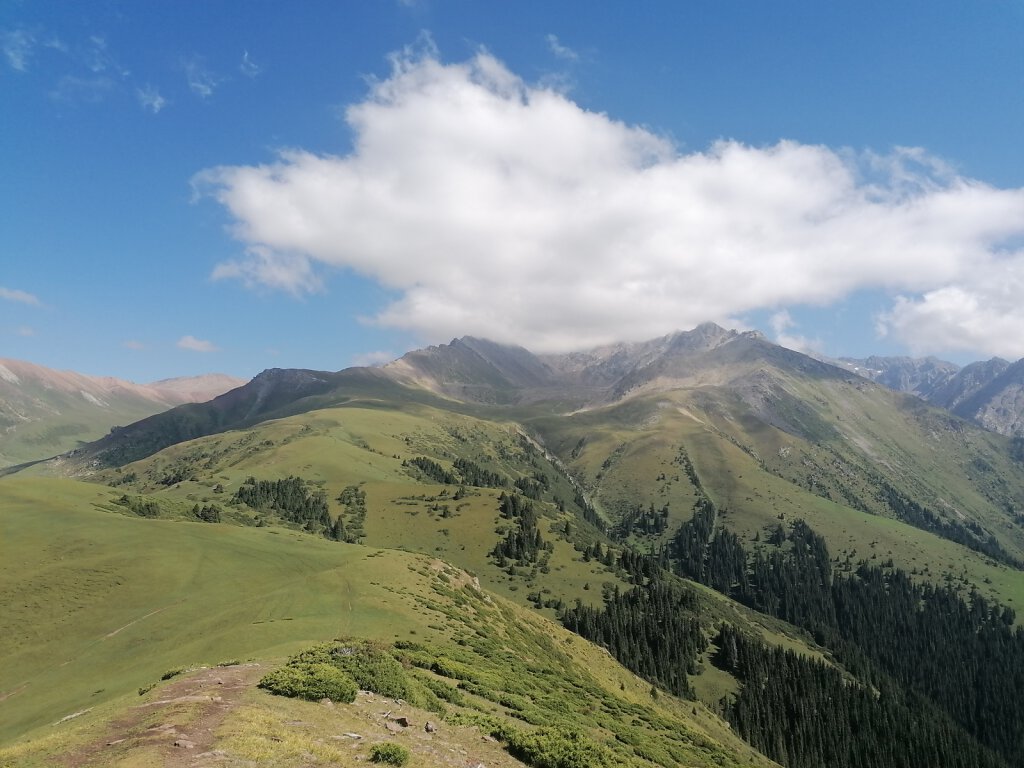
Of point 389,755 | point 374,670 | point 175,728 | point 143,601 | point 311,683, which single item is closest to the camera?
point 389,755

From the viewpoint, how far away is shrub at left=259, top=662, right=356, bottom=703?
92.2 feet

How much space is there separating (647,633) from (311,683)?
16273 cm

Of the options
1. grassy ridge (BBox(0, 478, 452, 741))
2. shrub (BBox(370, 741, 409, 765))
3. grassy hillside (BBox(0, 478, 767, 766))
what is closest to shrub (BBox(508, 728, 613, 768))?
grassy hillside (BBox(0, 478, 767, 766))

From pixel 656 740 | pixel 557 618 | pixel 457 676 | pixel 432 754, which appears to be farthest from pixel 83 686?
pixel 557 618

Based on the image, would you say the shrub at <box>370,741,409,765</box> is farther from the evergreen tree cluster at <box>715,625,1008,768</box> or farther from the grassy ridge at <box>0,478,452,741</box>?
the evergreen tree cluster at <box>715,625,1008,768</box>

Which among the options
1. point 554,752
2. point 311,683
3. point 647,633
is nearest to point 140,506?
point 311,683

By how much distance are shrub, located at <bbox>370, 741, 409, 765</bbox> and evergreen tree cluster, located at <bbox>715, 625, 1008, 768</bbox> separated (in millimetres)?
153927

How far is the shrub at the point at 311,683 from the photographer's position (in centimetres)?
2811

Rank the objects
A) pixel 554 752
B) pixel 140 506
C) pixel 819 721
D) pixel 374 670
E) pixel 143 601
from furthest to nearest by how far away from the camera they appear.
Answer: pixel 819 721, pixel 140 506, pixel 143 601, pixel 374 670, pixel 554 752

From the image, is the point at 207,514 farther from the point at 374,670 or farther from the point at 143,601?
the point at 374,670

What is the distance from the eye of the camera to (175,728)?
73.2 feet

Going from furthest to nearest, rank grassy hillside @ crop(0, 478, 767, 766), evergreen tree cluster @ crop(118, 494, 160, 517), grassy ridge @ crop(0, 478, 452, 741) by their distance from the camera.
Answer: evergreen tree cluster @ crop(118, 494, 160, 517) → grassy ridge @ crop(0, 478, 452, 741) → grassy hillside @ crop(0, 478, 767, 766)

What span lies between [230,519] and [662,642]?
14197 centimetres

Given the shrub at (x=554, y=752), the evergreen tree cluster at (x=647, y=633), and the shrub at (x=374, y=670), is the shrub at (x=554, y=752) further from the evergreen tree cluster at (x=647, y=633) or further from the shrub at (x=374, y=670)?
the evergreen tree cluster at (x=647, y=633)
